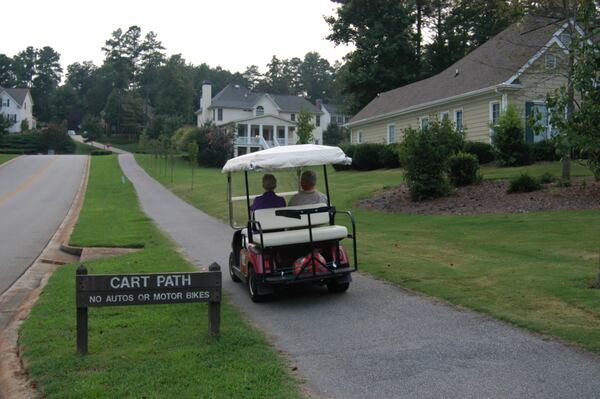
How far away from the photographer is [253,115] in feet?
253

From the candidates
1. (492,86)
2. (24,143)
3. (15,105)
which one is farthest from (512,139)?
(15,105)

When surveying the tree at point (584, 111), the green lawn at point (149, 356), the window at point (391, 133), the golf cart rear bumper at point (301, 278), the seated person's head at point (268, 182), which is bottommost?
the green lawn at point (149, 356)

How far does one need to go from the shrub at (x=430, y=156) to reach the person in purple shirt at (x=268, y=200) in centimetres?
1089

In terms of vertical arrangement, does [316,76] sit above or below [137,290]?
above

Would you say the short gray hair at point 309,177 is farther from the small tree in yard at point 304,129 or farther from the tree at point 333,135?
the tree at point 333,135

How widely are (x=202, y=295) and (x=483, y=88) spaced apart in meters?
24.9

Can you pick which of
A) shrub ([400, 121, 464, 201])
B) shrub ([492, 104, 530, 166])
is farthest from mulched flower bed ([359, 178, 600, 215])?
shrub ([492, 104, 530, 166])

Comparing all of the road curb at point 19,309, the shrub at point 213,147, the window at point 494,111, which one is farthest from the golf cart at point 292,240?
the shrub at point 213,147

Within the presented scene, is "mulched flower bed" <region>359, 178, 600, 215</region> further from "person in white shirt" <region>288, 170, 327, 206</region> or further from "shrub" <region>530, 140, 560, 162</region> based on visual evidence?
"person in white shirt" <region>288, 170, 327, 206</region>

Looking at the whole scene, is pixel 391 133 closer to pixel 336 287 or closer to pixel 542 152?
pixel 542 152

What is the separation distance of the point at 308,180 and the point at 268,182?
637mm

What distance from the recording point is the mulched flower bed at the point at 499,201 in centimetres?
1644

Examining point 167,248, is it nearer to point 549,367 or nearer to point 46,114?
point 549,367

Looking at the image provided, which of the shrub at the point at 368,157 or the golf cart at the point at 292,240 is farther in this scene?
the shrub at the point at 368,157
